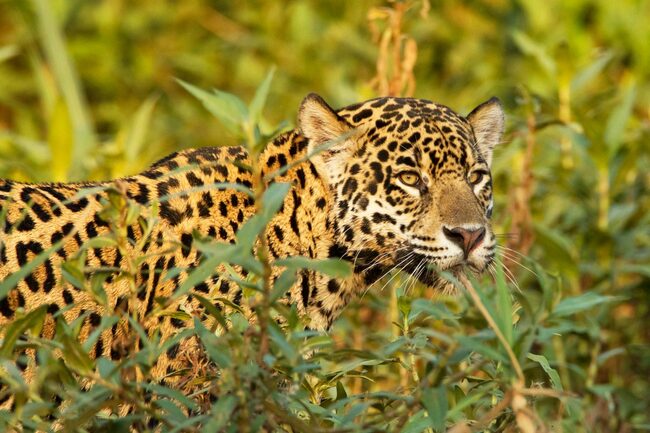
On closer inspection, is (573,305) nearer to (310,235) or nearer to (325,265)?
(325,265)

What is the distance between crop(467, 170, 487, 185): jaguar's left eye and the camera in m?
6.72

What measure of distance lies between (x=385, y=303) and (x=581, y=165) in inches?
84.6

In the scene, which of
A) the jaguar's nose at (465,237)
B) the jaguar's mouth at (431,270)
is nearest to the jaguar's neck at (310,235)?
the jaguar's mouth at (431,270)

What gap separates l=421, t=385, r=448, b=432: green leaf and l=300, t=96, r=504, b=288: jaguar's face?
6.69ft

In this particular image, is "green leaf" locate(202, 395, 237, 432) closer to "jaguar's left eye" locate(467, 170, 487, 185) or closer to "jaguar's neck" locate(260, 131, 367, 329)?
"jaguar's neck" locate(260, 131, 367, 329)

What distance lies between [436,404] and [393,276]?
7.07ft

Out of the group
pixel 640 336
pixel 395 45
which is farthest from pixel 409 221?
pixel 640 336

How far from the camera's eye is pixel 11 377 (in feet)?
14.4

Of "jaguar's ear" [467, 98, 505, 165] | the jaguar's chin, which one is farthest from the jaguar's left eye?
the jaguar's chin

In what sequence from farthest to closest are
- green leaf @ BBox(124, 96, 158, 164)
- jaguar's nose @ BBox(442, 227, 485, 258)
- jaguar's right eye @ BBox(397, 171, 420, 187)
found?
green leaf @ BBox(124, 96, 158, 164) < jaguar's right eye @ BBox(397, 171, 420, 187) < jaguar's nose @ BBox(442, 227, 485, 258)

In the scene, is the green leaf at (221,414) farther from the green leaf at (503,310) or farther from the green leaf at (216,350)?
the green leaf at (503,310)

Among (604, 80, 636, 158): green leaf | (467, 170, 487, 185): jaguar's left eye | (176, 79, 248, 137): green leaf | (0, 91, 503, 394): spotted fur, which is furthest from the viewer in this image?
(604, 80, 636, 158): green leaf

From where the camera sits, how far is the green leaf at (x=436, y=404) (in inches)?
168

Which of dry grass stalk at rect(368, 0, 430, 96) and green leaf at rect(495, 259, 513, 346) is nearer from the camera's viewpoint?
green leaf at rect(495, 259, 513, 346)
